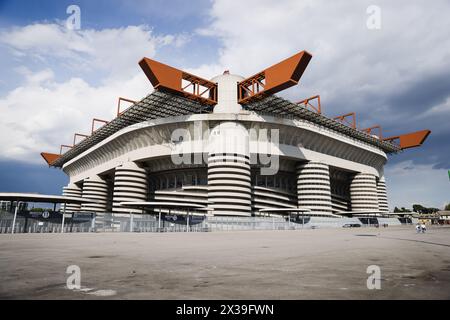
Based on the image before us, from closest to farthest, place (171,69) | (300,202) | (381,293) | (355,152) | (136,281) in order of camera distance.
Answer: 1. (381,293)
2. (136,281)
3. (171,69)
4. (300,202)
5. (355,152)

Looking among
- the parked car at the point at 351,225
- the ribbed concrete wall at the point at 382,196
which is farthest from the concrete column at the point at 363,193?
the ribbed concrete wall at the point at 382,196

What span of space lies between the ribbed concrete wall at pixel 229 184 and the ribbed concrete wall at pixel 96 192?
121ft

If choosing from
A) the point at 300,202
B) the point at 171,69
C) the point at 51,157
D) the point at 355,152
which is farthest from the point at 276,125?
the point at 51,157

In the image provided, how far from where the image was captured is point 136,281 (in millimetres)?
5328

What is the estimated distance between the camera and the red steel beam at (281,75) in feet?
129

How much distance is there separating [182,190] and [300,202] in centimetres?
2358

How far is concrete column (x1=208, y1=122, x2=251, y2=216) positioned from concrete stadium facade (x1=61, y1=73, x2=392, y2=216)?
0.17 metres

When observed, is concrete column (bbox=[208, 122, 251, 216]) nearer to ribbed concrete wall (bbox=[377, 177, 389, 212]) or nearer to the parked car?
the parked car

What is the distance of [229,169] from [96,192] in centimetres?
4119

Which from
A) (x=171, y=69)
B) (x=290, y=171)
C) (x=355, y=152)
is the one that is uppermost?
(x=171, y=69)

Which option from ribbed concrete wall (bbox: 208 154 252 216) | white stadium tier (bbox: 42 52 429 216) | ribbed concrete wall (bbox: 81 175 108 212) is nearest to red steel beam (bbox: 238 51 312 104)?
white stadium tier (bbox: 42 52 429 216)

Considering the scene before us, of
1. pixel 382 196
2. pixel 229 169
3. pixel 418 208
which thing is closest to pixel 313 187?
pixel 229 169

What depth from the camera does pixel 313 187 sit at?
56.7 m
